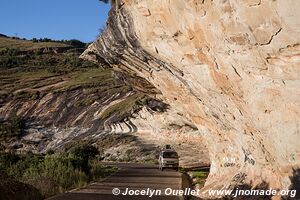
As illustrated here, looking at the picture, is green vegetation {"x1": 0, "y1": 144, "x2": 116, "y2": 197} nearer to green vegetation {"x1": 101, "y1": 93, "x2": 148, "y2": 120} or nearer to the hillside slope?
the hillside slope

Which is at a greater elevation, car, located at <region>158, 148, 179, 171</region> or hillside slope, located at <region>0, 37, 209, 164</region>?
hillside slope, located at <region>0, 37, 209, 164</region>

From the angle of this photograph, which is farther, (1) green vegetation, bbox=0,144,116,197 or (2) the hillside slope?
(2) the hillside slope

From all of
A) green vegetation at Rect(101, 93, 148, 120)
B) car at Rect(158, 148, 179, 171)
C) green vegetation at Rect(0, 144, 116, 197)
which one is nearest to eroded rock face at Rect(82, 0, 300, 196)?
green vegetation at Rect(0, 144, 116, 197)

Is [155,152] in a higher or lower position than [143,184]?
higher

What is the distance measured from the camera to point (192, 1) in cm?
1355

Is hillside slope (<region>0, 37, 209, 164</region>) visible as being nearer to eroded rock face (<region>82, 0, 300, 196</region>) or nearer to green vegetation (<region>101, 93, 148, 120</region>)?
green vegetation (<region>101, 93, 148, 120</region>)

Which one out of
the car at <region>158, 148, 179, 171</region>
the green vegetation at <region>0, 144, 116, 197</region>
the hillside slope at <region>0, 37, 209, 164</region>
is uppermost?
the hillside slope at <region>0, 37, 209, 164</region>

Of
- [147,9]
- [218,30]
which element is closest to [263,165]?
[218,30]

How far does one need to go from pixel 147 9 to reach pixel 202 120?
616 cm

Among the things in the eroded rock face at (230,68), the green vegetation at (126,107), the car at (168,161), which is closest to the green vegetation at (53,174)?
the car at (168,161)

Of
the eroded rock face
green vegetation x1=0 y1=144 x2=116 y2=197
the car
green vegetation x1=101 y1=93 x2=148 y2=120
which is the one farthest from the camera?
green vegetation x1=101 y1=93 x2=148 y2=120

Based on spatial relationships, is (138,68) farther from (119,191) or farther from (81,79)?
(81,79)

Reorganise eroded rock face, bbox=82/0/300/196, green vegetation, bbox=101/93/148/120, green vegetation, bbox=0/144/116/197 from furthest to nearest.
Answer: green vegetation, bbox=101/93/148/120
green vegetation, bbox=0/144/116/197
eroded rock face, bbox=82/0/300/196

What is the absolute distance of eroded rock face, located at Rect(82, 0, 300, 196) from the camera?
11.4m
